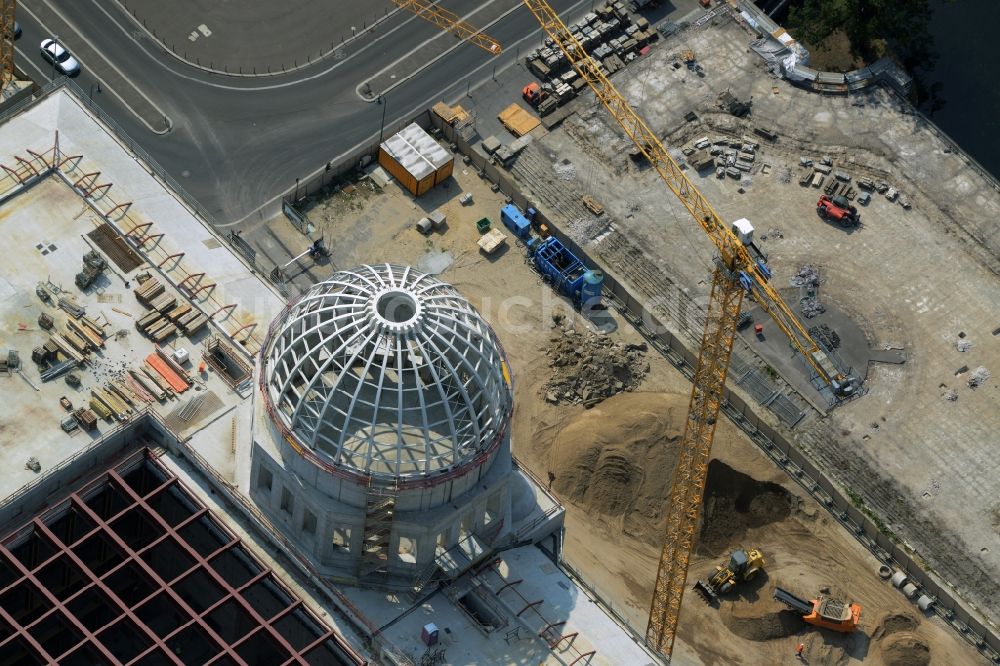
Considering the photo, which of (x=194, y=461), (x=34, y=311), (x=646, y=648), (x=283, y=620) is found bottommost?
(x=646, y=648)

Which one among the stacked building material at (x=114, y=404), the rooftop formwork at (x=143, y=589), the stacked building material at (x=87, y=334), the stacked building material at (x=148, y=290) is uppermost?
the stacked building material at (x=87, y=334)

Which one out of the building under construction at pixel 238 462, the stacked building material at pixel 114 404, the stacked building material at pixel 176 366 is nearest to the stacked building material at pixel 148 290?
the building under construction at pixel 238 462

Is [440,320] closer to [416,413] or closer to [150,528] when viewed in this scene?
[416,413]

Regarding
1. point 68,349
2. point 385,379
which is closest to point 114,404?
point 68,349

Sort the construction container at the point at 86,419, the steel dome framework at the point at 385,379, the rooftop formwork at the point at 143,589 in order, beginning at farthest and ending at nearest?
the construction container at the point at 86,419
the rooftop formwork at the point at 143,589
the steel dome framework at the point at 385,379

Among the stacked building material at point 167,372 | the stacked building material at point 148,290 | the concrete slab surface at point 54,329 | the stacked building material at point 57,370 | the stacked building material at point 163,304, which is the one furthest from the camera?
the stacked building material at point 148,290

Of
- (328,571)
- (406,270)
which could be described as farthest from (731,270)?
(328,571)

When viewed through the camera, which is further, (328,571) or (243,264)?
(243,264)

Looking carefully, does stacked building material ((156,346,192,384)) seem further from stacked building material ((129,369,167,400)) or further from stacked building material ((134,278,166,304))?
stacked building material ((134,278,166,304))

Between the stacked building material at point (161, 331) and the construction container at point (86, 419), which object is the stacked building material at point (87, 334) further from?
the construction container at point (86, 419)
